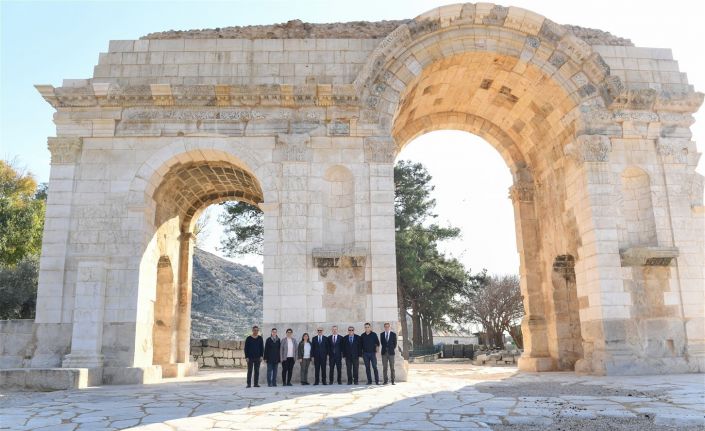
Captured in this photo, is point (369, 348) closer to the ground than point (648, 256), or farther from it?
closer to the ground

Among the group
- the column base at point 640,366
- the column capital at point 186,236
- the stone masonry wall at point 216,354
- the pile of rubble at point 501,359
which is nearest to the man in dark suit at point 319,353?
the column base at point 640,366

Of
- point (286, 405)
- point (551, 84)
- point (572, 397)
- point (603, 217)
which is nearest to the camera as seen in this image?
point (286, 405)

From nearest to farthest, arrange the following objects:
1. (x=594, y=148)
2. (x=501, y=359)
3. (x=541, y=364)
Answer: (x=594, y=148), (x=541, y=364), (x=501, y=359)

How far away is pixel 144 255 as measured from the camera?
11500 millimetres

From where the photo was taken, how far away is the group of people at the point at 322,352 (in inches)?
395

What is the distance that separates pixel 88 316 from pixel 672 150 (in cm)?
1321

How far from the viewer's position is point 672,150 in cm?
1237

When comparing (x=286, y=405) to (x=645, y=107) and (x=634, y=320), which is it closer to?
(x=634, y=320)

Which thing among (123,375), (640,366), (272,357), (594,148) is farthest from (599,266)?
(123,375)

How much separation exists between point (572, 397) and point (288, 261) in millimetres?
5861

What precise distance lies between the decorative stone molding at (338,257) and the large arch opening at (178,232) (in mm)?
2395

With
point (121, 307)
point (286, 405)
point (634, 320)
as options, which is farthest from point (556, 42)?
point (121, 307)

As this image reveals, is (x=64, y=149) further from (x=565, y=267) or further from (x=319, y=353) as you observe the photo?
(x=565, y=267)

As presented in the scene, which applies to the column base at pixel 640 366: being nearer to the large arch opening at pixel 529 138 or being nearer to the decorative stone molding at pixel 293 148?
the large arch opening at pixel 529 138
